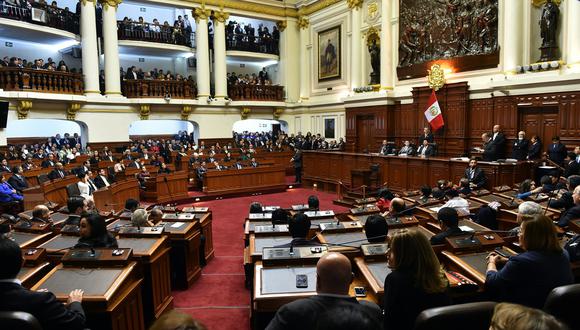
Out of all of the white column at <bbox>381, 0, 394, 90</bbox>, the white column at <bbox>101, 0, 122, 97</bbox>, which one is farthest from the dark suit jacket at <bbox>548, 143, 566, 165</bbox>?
the white column at <bbox>101, 0, 122, 97</bbox>

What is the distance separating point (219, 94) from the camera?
60.3 ft

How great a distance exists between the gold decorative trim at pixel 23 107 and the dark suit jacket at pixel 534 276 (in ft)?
50.0

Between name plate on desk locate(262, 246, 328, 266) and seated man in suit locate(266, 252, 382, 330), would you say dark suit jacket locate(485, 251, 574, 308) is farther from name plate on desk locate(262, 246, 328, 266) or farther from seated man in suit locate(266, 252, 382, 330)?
name plate on desk locate(262, 246, 328, 266)

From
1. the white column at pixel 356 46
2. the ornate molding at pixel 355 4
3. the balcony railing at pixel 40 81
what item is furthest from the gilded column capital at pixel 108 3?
the white column at pixel 356 46

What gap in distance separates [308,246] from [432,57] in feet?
37.6

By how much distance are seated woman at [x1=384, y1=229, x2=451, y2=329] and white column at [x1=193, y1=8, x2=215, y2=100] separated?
1672 centimetres

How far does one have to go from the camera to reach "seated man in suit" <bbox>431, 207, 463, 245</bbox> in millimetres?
3389

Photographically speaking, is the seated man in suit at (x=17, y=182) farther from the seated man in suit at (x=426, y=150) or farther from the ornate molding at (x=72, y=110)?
the seated man in suit at (x=426, y=150)

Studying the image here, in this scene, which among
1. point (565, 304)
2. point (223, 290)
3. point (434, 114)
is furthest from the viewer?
point (434, 114)

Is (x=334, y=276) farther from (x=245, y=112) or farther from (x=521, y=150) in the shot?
(x=245, y=112)

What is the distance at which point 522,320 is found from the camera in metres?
1.33

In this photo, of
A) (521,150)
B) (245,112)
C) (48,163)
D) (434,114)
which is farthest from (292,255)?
(245,112)

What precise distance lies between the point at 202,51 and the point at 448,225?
52.5 feet

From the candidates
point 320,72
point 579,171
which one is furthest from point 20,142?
point 579,171
